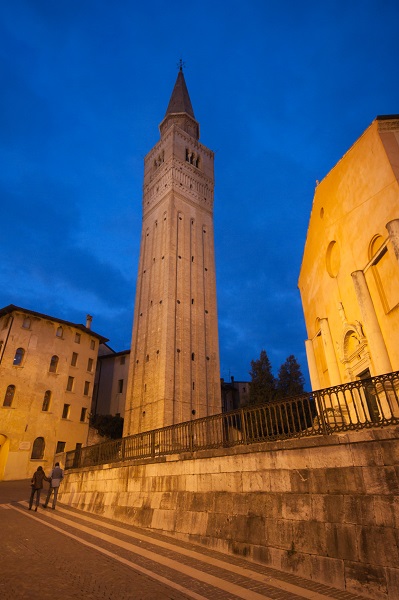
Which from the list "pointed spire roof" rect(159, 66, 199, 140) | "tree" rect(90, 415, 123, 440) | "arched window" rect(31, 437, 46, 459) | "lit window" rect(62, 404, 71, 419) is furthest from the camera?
"pointed spire roof" rect(159, 66, 199, 140)

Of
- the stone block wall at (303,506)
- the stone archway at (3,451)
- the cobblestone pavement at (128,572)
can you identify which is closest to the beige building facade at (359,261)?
the stone block wall at (303,506)

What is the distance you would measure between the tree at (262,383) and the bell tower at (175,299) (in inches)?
287

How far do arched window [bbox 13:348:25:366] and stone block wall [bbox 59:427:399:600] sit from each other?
23.0 metres

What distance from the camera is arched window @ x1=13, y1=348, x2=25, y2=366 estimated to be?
2775 centimetres

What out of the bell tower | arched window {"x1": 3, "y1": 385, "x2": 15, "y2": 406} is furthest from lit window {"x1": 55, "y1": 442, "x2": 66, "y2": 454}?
the bell tower

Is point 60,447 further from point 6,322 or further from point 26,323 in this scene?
point 6,322

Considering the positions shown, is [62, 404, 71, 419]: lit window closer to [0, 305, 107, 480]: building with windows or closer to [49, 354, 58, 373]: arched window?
[0, 305, 107, 480]: building with windows

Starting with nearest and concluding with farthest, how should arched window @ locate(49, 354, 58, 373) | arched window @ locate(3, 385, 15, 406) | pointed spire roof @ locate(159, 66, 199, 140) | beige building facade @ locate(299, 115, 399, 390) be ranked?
beige building facade @ locate(299, 115, 399, 390) → arched window @ locate(3, 385, 15, 406) → arched window @ locate(49, 354, 58, 373) → pointed spire roof @ locate(159, 66, 199, 140)

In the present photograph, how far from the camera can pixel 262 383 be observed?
3684 centimetres

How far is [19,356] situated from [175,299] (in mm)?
13346

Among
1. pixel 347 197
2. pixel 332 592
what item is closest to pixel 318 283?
pixel 347 197

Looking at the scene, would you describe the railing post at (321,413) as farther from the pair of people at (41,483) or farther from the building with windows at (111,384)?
the building with windows at (111,384)

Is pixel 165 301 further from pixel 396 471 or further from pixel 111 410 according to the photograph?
pixel 396 471

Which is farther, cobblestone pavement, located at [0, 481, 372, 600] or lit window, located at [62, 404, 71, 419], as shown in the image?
lit window, located at [62, 404, 71, 419]
